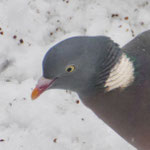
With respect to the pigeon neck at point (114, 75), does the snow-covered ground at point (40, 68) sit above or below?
below

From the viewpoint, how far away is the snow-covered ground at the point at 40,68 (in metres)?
3.42

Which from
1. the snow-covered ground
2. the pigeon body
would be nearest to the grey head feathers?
the pigeon body

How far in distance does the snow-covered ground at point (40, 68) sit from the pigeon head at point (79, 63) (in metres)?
0.89

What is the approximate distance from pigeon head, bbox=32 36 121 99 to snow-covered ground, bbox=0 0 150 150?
2.91ft

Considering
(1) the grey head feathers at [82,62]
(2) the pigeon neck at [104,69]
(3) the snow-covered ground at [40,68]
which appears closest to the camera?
(1) the grey head feathers at [82,62]

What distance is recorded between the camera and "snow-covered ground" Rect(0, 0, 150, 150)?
3.42 metres

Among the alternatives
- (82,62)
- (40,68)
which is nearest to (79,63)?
(82,62)

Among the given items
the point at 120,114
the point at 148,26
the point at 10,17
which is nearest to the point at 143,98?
the point at 120,114

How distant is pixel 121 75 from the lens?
2604 mm

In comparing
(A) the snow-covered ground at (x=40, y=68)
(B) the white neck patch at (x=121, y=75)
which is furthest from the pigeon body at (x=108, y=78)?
(A) the snow-covered ground at (x=40, y=68)

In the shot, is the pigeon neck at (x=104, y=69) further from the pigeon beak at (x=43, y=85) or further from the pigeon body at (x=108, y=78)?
the pigeon beak at (x=43, y=85)

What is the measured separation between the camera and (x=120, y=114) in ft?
8.86

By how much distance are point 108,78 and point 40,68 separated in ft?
4.33

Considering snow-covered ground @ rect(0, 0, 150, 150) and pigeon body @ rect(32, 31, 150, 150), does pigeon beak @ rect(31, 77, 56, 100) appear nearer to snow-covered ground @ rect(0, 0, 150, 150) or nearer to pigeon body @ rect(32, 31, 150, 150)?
pigeon body @ rect(32, 31, 150, 150)
